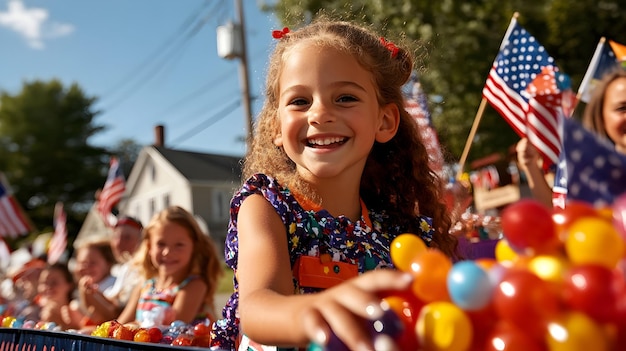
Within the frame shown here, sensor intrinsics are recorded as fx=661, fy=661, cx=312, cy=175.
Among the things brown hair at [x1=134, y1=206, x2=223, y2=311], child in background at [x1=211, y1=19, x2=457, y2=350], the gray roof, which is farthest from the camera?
the gray roof

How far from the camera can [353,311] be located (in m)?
0.93

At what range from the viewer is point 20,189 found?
4503 cm

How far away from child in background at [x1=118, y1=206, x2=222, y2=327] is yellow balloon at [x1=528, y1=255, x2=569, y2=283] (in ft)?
11.4

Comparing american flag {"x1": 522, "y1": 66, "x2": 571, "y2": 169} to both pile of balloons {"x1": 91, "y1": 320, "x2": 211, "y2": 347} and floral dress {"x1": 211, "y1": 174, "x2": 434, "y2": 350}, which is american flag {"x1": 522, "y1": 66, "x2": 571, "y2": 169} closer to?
floral dress {"x1": 211, "y1": 174, "x2": 434, "y2": 350}

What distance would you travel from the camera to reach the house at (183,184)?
3491cm

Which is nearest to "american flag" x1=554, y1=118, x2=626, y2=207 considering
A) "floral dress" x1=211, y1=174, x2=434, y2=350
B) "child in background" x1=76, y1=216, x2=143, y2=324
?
"floral dress" x1=211, y1=174, x2=434, y2=350

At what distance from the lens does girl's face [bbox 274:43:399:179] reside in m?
1.93

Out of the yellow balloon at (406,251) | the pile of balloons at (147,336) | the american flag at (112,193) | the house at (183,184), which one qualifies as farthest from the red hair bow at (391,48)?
the house at (183,184)

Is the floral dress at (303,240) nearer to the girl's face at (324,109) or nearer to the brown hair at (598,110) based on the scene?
the girl's face at (324,109)

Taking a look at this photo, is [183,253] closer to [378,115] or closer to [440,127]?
[378,115]

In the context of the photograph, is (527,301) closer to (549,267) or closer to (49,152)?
(549,267)

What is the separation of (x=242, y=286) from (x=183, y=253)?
3.08 m

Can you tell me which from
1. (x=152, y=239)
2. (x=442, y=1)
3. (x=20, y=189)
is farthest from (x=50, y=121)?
(x=152, y=239)

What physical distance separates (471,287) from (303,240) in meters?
1.11
